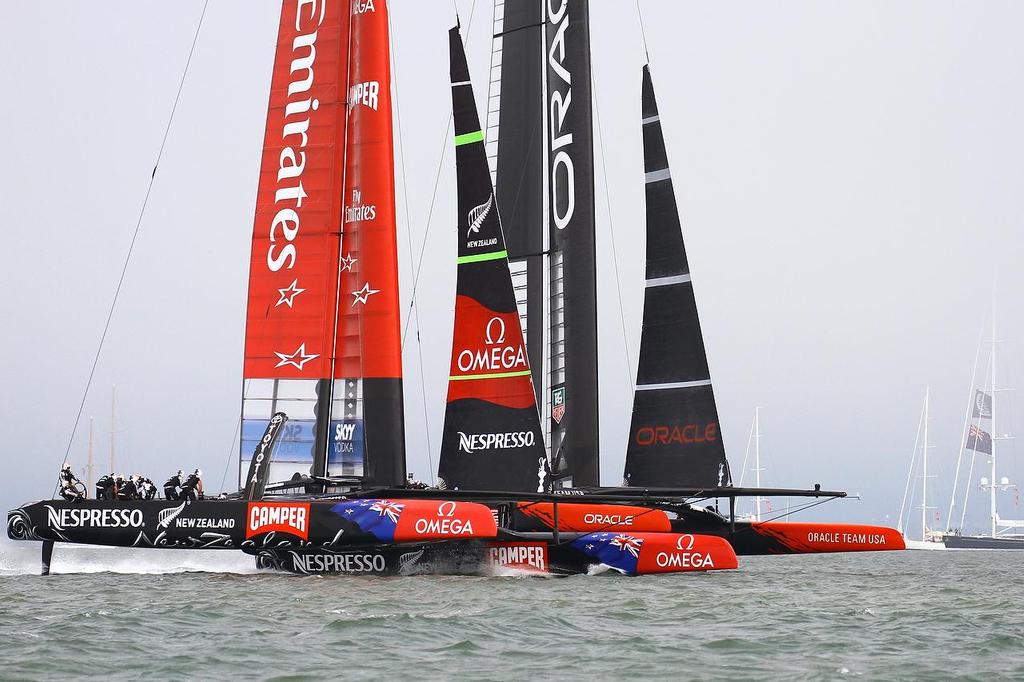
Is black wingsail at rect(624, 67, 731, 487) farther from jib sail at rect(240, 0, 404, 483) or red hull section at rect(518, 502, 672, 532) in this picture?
jib sail at rect(240, 0, 404, 483)

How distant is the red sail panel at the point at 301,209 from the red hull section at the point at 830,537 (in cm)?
778

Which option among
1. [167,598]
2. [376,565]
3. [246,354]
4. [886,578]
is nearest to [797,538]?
[886,578]

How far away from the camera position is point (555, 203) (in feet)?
78.3

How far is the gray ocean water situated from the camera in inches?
415

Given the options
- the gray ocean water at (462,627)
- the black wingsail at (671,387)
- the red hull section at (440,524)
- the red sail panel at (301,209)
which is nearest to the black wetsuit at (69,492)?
the gray ocean water at (462,627)

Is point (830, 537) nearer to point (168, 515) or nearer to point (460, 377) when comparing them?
point (460, 377)

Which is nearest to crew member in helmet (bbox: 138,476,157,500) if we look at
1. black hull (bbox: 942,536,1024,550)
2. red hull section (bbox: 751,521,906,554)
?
red hull section (bbox: 751,521,906,554)

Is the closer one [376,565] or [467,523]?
[467,523]

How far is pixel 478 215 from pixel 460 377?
2.47 metres

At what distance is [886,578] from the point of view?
2345cm

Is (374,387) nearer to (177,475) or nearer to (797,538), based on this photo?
(177,475)

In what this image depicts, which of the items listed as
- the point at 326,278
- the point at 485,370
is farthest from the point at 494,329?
the point at 326,278

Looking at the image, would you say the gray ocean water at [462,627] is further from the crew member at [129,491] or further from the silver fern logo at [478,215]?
the silver fern logo at [478,215]

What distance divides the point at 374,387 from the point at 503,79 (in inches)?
284
